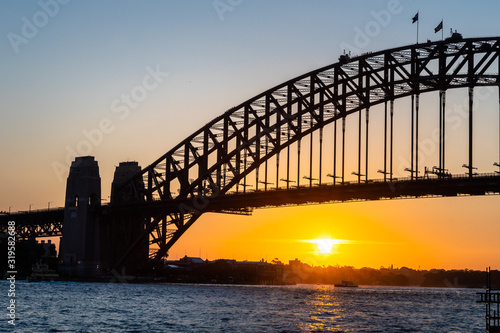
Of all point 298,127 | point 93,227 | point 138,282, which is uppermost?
point 298,127

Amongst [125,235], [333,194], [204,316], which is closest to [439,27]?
[333,194]

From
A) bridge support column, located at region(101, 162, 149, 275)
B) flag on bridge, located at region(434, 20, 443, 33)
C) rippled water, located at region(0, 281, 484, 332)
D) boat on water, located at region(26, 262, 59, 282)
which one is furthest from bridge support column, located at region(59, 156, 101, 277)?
flag on bridge, located at region(434, 20, 443, 33)

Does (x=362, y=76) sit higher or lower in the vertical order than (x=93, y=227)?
→ higher

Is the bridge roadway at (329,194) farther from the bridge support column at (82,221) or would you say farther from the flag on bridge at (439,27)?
the flag on bridge at (439,27)

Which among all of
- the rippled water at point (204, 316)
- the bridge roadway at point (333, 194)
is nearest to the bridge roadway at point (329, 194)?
the bridge roadway at point (333, 194)

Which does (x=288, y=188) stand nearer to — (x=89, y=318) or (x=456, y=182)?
(x=456, y=182)

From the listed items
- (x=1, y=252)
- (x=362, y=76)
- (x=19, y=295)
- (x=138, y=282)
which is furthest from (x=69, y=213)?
(x=362, y=76)
